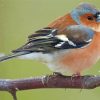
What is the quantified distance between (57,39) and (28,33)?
1156 millimetres

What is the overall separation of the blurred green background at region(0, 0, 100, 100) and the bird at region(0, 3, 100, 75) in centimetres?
48

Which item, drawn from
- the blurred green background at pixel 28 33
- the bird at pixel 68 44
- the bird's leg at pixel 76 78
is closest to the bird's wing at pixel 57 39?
the bird at pixel 68 44

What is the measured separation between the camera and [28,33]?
349 centimetres

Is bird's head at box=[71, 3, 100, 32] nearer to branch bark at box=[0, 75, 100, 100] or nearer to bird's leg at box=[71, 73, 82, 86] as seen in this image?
bird's leg at box=[71, 73, 82, 86]

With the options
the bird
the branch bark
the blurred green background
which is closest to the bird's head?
the bird

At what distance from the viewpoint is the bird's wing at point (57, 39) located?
7.52 ft

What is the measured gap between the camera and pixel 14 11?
12.0ft

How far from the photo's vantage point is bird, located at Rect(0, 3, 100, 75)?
2.31 m

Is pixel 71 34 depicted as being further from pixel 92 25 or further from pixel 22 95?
pixel 22 95

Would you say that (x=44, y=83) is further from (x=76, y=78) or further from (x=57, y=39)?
(x=57, y=39)

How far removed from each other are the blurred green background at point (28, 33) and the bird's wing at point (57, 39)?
483mm

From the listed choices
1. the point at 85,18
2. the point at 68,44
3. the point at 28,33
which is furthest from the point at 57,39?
the point at 28,33

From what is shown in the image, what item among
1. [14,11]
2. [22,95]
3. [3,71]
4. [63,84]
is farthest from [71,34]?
[14,11]

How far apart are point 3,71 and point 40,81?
1078mm
